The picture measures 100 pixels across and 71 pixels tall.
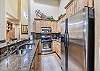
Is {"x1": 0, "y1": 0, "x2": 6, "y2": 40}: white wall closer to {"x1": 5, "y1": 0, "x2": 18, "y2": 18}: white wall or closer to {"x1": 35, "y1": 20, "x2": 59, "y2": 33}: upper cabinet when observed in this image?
{"x1": 5, "y1": 0, "x2": 18, "y2": 18}: white wall

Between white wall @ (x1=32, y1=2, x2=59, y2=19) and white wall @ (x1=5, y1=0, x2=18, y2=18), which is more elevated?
white wall @ (x1=32, y1=2, x2=59, y2=19)

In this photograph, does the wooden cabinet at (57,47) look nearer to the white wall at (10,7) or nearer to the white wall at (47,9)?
the white wall at (47,9)

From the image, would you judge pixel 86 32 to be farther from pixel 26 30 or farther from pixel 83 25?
pixel 26 30

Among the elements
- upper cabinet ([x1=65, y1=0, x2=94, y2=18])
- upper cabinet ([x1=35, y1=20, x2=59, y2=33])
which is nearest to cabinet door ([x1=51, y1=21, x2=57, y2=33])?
upper cabinet ([x1=35, y1=20, x2=59, y2=33])

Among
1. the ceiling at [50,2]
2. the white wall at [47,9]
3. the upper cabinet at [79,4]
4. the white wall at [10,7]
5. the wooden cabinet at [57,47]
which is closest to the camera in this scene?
the upper cabinet at [79,4]

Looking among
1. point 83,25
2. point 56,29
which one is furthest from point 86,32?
point 56,29

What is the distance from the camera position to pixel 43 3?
1170 cm

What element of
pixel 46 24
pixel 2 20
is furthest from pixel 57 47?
pixel 2 20

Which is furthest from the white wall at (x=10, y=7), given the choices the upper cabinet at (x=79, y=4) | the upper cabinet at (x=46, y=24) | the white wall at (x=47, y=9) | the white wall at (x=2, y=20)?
the white wall at (x=47, y=9)

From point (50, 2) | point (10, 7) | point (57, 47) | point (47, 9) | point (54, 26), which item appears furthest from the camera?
point (50, 2)

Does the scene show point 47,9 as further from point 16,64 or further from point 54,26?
point 16,64

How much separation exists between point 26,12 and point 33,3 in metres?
1.16

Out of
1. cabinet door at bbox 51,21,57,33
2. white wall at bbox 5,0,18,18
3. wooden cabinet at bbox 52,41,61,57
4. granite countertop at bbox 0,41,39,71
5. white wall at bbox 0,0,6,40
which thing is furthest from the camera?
cabinet door at bbox 51,21,57,33

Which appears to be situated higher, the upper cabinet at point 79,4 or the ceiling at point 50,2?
the ceiling at point 50,2
